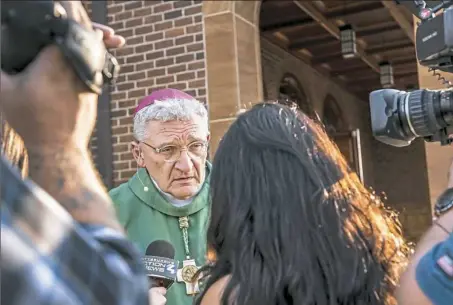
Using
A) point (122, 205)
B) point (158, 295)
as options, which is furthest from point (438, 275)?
point (122, 205)

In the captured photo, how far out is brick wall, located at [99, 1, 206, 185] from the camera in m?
5.69

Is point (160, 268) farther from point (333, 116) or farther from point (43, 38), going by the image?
point (333, 116)

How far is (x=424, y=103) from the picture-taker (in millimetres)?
1655

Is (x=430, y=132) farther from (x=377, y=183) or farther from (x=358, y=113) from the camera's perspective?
(x=377, y=183)

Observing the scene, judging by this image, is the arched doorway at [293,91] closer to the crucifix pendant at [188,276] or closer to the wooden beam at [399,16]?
the wooden beam at [399,16]

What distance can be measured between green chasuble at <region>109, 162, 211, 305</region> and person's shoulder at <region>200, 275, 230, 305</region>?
949mm

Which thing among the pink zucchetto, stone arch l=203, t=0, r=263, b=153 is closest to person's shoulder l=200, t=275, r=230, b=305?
the pink zucchetto

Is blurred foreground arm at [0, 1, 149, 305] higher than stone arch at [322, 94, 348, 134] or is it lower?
lower

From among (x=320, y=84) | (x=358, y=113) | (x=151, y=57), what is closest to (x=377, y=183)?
(x=358, y=113)

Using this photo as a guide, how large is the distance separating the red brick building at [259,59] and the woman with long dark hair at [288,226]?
10.9 feet

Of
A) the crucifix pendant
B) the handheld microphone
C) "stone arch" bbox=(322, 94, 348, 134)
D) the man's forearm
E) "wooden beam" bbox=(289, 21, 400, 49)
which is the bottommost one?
the crucifix pendant

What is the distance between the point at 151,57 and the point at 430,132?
450 centimetres

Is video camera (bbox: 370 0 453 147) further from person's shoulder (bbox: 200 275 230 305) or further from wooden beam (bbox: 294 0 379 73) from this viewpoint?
wooden beam (bbox: 294 0 379 73)

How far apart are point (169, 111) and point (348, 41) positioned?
18.1ft
